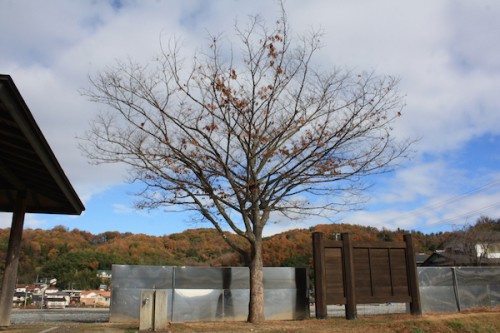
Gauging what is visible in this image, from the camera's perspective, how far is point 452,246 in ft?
136

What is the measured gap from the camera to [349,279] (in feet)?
45.1

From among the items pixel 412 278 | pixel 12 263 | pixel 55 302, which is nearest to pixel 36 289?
pixel 55 302

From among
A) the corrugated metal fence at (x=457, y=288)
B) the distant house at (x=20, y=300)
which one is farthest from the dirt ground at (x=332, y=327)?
the distant house at (x=20, y=300)

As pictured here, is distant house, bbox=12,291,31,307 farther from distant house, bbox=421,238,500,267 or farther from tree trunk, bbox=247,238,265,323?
distant house, bbox=421,238,500,267

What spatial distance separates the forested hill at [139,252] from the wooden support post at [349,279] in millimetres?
33437

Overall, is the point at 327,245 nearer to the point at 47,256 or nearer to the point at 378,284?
the point at 378,284

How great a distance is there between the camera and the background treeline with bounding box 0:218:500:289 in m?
55.2

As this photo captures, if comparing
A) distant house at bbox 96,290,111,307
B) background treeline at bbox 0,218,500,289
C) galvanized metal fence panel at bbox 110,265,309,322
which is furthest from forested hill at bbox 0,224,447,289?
galvanized metal fence panel at bbox 110,265,309,322

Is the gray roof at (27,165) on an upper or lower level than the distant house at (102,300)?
upper

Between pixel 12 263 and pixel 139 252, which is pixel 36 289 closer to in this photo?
pixel 139 252

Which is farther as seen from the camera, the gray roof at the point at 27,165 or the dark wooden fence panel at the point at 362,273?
the dark wooden fence panel at the point at 362,273

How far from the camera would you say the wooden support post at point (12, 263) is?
10055mm

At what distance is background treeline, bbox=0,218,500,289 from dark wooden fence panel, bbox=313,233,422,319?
31356mm

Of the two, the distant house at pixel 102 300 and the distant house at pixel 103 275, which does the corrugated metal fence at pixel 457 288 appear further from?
the distant house at pixel 103 275
